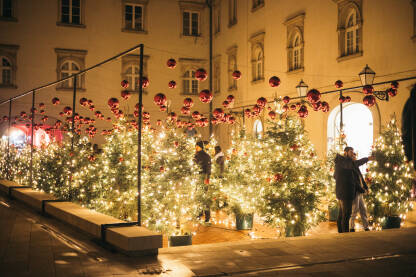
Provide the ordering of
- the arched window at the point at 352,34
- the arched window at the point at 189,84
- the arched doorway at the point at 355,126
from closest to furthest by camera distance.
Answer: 1. the arched window at the point at 352,34
2. the arched doorway at the point at 355,126
3. the arched window at the point at 189,84

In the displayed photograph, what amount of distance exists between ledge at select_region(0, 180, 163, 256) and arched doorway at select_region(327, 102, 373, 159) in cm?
1064

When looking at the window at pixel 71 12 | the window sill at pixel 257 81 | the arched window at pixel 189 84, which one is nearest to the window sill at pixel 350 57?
the window sill at pixel 257 81

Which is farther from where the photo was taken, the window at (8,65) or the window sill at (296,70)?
the window at (8,65)

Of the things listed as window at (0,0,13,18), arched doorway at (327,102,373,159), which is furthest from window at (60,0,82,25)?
arched doorway at (327,102,373,159)

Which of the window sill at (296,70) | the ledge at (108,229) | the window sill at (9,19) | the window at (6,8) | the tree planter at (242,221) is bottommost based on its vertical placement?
the tree planter at (242,221)

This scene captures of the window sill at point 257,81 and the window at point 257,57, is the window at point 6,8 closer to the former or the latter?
the window at point 257,57

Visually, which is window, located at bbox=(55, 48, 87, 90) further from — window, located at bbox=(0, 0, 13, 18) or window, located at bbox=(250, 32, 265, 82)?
window, located at bbox=(250, 32, 265, 82)

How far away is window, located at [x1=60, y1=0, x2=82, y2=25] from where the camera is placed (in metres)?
23.0

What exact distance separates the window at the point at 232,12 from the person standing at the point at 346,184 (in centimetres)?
1609

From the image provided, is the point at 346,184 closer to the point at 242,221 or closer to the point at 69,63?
the point at 242,221

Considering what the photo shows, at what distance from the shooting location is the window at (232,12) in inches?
898

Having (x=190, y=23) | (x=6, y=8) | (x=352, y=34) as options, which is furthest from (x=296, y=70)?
(x=6, y=8)

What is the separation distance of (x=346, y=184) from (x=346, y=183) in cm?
2

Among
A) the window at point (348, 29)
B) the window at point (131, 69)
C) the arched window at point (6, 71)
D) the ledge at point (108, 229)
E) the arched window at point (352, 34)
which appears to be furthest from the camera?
the window at point (131, 69)
